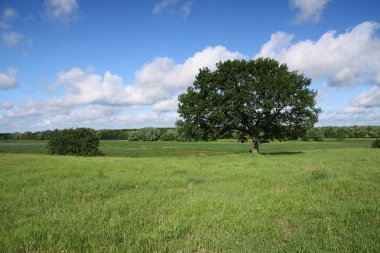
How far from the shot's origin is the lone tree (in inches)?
1606

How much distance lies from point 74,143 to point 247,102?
4028cm

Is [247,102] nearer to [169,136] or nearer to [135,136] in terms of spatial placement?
[169,136]

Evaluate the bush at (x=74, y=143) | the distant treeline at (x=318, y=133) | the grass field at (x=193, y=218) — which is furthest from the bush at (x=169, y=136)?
the grass field at (x=193, y=218)

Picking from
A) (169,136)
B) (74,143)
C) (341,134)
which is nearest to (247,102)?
(74,143)

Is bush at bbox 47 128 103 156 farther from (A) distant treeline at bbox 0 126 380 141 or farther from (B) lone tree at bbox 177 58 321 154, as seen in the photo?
(A) distant treeline at bbox 0 126 380 141

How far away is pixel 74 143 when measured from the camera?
212ft

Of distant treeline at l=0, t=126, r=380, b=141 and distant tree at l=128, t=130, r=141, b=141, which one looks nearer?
distant treeline at l=0, t=126, r=380, b=141

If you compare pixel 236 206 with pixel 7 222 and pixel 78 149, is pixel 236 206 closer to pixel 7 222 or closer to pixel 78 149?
pixel 7 222

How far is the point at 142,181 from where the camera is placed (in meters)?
15.1

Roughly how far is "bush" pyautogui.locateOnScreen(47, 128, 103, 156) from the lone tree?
2749 centimetres

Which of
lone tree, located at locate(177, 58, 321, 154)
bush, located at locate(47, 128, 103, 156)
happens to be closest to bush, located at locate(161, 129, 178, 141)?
bush, located at locate(47, 128, 103, 156)

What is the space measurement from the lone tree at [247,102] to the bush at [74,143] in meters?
27.5

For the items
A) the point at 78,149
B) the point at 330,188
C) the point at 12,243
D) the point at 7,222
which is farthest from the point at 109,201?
the point at 78,149

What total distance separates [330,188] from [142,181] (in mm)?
8504
